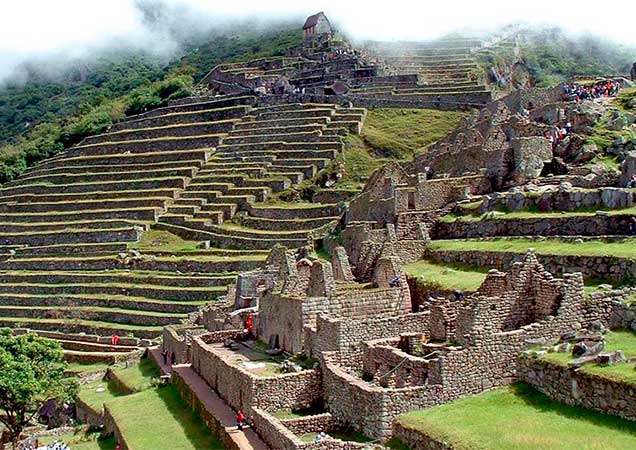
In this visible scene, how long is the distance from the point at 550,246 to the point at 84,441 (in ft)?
49.9

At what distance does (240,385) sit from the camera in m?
17.7

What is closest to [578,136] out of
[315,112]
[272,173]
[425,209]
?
[425,209]

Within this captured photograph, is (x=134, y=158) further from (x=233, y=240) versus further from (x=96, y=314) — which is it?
(x=96, y=314)

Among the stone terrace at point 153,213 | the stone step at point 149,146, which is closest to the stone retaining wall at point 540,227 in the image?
the stone terrace at point 153,213

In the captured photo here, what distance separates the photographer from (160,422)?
2116cm

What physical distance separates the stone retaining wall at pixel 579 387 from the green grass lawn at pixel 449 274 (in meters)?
4.05

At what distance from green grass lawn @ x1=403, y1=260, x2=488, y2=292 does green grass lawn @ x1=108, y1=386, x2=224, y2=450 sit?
5608 millimetres

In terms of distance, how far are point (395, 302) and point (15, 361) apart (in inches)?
626

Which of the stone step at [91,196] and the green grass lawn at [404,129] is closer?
the green grass lawn at [404,129]

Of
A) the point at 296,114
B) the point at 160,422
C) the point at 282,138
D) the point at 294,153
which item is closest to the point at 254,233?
the point at 294,153

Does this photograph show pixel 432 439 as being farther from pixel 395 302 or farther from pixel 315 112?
pixel 315 112

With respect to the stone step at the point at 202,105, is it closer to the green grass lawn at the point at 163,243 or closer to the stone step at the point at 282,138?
the stone step at the point at 282,138

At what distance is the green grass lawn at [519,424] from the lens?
10727mm

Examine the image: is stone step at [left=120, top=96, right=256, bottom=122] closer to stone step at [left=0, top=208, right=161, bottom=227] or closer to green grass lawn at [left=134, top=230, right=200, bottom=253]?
stone step at [left=0, top=208, right=161, bottom=227]
